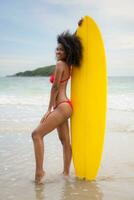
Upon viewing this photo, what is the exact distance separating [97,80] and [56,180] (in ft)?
3.94

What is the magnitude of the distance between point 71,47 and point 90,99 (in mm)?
612

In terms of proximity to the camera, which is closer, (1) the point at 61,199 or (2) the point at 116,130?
(1) the point at 61,199

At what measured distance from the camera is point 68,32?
4.17m

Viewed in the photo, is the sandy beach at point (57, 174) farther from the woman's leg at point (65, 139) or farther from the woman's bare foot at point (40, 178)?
the woman's leg at point (65, 139)

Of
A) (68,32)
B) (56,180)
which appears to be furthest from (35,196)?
(68,32)

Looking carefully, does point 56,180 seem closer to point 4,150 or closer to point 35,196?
point 35,196

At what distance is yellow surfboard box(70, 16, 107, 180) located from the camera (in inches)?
166

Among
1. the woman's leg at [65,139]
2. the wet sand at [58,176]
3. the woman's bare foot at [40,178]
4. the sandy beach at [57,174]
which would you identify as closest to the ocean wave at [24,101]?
the sandy beach at [57,174]

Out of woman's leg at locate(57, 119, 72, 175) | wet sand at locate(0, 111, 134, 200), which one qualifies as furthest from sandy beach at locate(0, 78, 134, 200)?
woman's leg at locate(57, 119, 72, 175)

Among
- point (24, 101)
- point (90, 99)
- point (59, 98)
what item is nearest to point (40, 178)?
point (59, 98)

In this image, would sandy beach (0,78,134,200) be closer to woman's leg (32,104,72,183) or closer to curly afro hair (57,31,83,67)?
woman's leg (32,104,72,183)

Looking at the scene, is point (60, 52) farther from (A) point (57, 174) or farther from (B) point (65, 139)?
(A) point (57, 174)

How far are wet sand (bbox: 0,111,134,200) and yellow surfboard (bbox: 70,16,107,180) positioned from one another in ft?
1.05

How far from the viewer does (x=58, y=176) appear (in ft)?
14.6
